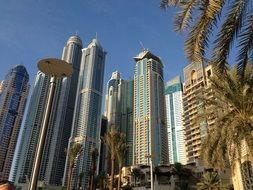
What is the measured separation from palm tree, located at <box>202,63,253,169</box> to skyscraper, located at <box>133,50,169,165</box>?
438 feet

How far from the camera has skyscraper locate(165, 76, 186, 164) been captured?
7042 inches

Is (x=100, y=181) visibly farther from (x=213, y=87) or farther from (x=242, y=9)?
(x=242, y=9)

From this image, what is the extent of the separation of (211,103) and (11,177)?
17782cm

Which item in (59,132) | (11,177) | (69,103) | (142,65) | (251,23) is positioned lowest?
(251,23)

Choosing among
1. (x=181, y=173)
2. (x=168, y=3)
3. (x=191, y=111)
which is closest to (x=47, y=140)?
(x=191, y=111)

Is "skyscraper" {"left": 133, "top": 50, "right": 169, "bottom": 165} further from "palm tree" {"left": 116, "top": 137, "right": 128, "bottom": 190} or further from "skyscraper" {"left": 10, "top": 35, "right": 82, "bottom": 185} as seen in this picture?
"palm tree" {"left": 116, "top": 137, "right": 128, "bottom": 190}

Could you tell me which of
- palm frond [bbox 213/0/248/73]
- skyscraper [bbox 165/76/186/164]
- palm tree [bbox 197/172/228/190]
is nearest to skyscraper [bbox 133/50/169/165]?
skyscraper [bbox 165/76/186/164]

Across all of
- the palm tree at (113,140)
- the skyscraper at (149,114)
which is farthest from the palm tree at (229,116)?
the skyscraper at (149,114)

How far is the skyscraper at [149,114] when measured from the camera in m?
160

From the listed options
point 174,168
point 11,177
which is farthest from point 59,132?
point 174,168

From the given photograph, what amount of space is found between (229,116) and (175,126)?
172598 mm

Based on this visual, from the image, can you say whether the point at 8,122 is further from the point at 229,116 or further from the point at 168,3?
the point at 168,3

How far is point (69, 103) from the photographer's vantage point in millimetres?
196375

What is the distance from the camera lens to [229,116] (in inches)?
758
